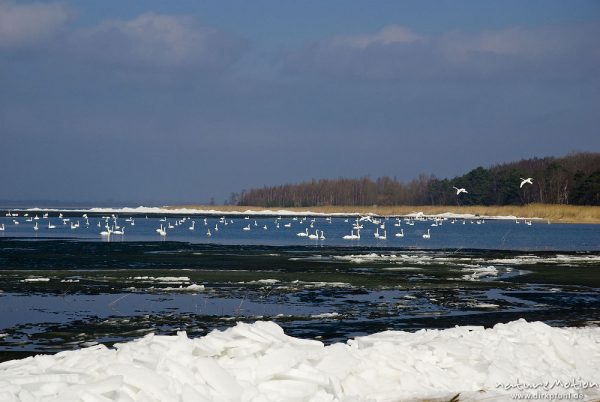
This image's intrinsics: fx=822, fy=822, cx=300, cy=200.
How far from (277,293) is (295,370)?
1343 centimetres

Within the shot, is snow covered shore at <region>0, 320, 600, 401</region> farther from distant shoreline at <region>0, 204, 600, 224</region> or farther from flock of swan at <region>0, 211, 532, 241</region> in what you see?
distant shoreline at <region>0, 204, 600, 224</region>

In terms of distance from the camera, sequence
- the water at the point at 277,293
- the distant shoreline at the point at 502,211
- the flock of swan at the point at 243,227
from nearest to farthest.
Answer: the water at the point at 277,293 < the flock of swan at the point at 243,227 < the distant shoreline at the point at 502,211

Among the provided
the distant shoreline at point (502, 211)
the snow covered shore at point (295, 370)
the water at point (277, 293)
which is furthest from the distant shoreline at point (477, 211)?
the snow covered shore at point (295, 370)

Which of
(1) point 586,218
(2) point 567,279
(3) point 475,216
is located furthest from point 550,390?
(3) point 475,216

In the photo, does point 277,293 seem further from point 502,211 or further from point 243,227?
point 502,211

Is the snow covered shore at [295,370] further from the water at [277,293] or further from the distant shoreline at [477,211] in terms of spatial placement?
the distant shoreline at [477,211]

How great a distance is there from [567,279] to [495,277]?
2.28m

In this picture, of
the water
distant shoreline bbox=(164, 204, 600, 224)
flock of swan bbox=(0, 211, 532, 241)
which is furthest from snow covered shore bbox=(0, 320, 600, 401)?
distant shoreline bbox=(164, 204, 600, 224)

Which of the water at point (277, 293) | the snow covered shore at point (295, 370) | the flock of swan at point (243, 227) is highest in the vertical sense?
A: the snow covered shore at point (295, 370)

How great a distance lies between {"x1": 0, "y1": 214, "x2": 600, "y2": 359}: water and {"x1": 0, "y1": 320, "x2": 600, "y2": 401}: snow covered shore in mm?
4450

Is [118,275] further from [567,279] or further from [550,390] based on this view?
[550,390]

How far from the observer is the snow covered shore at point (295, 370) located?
8.02m

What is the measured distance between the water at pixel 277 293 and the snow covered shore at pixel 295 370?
4.45 meters

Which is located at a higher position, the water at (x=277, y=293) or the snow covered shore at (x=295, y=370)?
the snow covered shore at (x=295, y=370)
